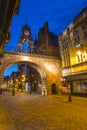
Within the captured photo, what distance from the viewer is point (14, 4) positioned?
4406 millimetres

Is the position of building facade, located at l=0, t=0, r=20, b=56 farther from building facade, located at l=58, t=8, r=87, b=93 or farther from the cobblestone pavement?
building facade, located at l=58, t=8, r=87, b=93

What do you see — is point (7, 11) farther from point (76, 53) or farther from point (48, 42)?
point (48, 42)

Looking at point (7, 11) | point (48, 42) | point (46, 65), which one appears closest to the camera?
point (7, 11)

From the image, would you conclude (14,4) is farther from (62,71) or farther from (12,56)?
(62,71)

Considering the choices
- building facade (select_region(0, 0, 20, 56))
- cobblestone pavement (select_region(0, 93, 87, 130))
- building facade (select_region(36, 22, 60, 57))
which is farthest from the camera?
building facade (select_region(36, 22, 60, 57))

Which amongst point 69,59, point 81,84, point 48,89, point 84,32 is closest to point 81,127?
point 81,84

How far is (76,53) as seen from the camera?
2559 cm

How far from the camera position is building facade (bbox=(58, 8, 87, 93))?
23344mm

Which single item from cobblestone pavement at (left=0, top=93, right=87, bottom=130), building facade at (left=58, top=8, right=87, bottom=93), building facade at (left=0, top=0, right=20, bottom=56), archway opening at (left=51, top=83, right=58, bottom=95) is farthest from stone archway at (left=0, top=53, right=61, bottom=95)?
building facade at (left=0, top=0, right=20, bottom=56)

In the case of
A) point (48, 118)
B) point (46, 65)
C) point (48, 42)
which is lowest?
point (48, 118)

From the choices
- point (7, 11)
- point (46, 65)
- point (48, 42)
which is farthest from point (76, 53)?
point (7, 11)

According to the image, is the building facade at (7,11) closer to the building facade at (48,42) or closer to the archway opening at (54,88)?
the archway opening at (54,88)

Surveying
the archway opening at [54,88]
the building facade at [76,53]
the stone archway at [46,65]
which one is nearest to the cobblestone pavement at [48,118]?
the building facade at [76,53]

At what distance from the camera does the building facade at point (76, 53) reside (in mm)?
23344
